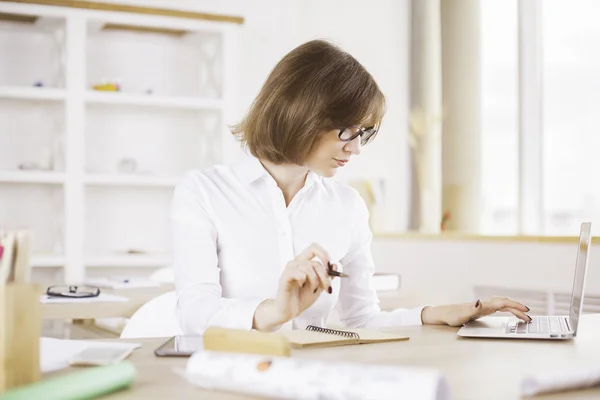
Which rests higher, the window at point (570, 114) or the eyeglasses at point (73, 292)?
the window at point (570, 114)

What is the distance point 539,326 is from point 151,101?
357 centimetres

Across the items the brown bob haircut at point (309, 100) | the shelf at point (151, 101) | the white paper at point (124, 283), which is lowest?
the white paper at point (124, 283)

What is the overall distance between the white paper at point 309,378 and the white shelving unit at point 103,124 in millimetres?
3724

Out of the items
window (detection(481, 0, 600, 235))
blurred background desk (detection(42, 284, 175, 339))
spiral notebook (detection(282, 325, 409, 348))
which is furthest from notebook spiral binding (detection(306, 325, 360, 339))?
window (detection(481, 0, 600, 235))

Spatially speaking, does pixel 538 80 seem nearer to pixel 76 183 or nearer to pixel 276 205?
pixel 76 183

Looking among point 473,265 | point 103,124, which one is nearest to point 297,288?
point 473,265

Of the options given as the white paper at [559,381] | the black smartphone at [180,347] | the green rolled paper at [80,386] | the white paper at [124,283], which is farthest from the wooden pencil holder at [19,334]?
the white paper at [124,283]

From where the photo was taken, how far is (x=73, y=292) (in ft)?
8.57

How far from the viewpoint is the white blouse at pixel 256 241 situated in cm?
175

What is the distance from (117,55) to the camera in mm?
5043

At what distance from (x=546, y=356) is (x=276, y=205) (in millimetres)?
801

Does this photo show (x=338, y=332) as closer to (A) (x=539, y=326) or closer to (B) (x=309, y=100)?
(A) (x=539, y=326)

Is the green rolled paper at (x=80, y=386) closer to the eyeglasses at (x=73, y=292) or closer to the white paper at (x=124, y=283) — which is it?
the eyeglasses at (x=73, y=292)

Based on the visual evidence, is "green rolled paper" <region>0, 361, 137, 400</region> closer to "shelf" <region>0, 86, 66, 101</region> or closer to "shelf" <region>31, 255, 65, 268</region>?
"shelf" <region>31, 255, 65, 268</region>
